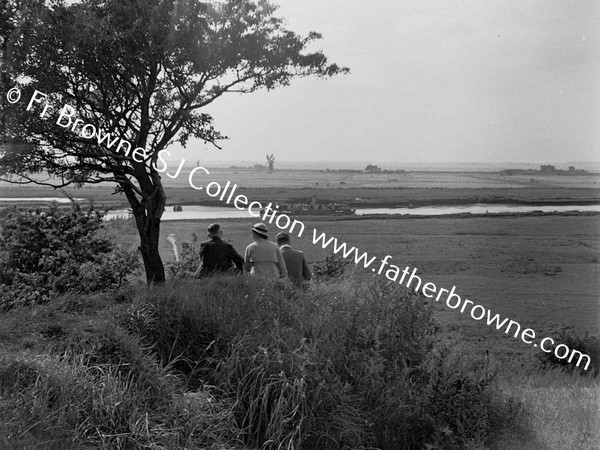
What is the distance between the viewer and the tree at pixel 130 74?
1245 centimetres

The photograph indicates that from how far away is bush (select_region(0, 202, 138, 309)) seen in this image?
1390cm

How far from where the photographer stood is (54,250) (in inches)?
602

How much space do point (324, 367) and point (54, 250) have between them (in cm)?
1054

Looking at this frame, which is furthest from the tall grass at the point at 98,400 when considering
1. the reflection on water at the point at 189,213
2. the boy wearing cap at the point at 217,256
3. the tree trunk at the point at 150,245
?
the reflection on water at the point at 189,213

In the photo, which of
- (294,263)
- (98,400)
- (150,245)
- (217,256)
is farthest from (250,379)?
(150,245)

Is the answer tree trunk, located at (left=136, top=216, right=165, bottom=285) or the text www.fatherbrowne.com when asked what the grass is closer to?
the text www.fatherbrowne.com

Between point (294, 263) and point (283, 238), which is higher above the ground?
point (283, 238)

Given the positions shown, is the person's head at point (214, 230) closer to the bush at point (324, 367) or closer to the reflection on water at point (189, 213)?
the bush at point (324, 367)

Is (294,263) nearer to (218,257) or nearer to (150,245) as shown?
(218,257)

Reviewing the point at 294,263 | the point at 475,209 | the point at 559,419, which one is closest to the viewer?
the point at 559,419

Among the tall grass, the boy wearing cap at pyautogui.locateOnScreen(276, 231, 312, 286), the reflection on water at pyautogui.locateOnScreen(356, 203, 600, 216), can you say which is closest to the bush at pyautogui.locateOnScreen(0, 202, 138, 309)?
the boy wearing cap at pyautogui.locateOnScreen(276, 231, 312, 286)

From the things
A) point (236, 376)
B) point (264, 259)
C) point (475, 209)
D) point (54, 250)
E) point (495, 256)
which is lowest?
point (54, 250)

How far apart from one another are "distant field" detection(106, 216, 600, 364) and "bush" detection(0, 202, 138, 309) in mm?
9254

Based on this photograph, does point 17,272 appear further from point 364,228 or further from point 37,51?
point 364,228
